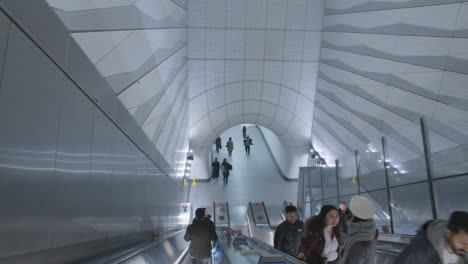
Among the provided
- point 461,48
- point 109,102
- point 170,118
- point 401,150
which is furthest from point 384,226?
point 170,118

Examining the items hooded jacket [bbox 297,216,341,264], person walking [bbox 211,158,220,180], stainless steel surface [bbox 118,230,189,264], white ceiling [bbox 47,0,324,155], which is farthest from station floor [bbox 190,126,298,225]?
hooded jacket [bbox 297,216,341,264]

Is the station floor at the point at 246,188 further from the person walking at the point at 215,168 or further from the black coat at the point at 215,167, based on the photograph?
the black coat at the point at 215,167

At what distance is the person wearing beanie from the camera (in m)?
2.81

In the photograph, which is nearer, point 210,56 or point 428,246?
point 428,246

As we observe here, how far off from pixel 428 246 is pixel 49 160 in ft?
10.5

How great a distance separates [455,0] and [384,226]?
17.8ft

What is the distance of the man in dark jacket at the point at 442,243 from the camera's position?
5.32ft

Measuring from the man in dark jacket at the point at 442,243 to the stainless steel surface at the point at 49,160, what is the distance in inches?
107

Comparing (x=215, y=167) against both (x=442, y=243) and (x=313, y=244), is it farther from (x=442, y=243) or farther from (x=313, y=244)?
(x=442, y=243)

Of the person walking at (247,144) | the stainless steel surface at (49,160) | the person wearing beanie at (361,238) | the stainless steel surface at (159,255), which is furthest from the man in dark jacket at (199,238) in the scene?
the person walking at (247,144)

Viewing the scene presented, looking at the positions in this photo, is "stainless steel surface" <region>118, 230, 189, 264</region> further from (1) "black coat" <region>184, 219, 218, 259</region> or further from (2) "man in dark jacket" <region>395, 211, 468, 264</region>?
(2) "man in dark jacket" <region>395, 211, 468, 264</region>

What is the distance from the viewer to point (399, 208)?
7.48m

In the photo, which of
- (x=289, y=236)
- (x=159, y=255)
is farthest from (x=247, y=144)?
(x=289, y=236)

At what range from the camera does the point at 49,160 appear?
127 inches
